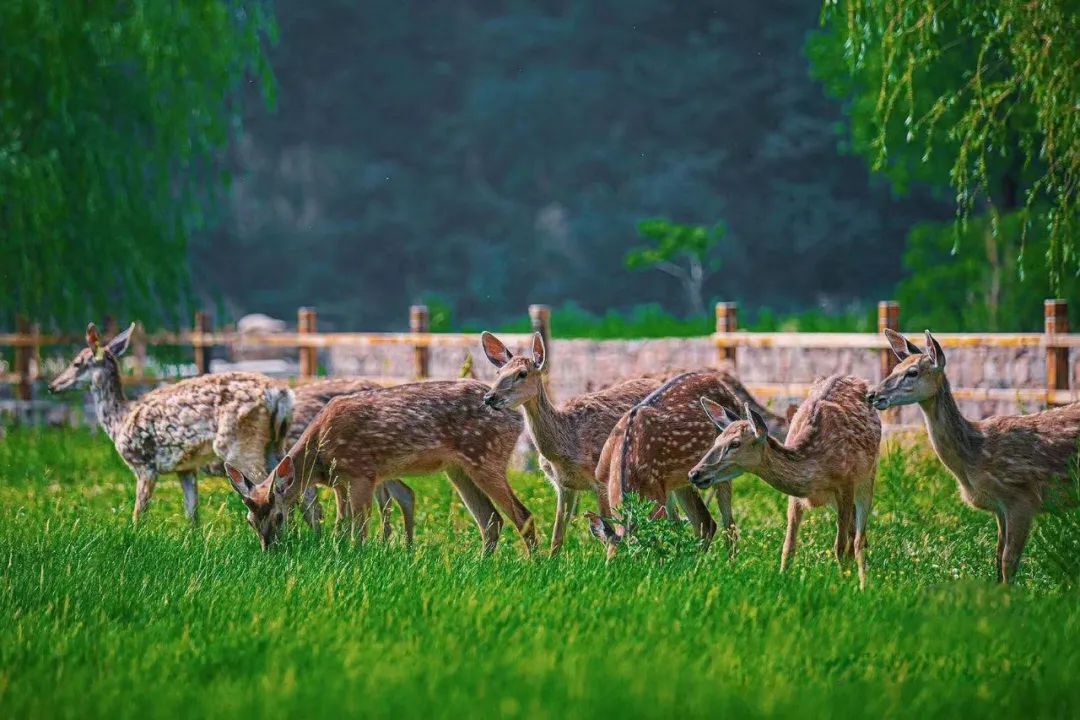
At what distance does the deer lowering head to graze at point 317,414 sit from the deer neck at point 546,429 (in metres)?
1.12

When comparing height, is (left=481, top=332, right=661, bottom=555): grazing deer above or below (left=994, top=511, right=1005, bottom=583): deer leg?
above

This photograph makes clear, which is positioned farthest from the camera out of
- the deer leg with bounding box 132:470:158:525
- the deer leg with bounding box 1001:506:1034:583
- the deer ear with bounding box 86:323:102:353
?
the deer ear with bounding box 86:323:102:353

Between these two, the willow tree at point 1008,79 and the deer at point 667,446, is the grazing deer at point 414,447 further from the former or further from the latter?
the willow tree at point 1008,79

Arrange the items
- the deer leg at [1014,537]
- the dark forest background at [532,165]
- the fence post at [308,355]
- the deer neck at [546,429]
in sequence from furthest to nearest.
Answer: the dark forest background at [532,165] → the fence post at [308,355] → the deer neck at [546,429] → the deer leg at [1014,537]

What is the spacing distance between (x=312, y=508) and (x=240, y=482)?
→ 3.79ft

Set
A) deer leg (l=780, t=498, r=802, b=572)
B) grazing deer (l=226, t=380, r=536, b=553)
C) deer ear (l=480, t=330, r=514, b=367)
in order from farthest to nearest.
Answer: deer ear (l=480, t=330, r=514, b=367) → grazing deer (l=226, t=380, r=536, b=553) → deer leg (l=780, t=498, r=802, b=572)

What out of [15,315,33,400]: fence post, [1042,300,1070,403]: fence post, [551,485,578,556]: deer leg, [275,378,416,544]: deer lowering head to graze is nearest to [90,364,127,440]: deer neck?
[275,378,416,544]: deer lowering head to graze

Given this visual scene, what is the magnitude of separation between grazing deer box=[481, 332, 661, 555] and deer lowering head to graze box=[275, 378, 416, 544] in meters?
1.09

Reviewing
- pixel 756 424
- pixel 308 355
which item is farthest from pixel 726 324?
pixel 756 424

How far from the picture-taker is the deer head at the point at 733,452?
8523 mm

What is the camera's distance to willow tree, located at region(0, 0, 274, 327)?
17.7 meters

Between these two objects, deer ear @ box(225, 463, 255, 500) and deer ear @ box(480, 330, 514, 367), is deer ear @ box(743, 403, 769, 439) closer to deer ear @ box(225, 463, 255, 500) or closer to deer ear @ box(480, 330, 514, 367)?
deer ear @ box(480, 330, 514, 367)

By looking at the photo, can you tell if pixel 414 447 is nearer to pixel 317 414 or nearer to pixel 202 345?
pixel 317 414

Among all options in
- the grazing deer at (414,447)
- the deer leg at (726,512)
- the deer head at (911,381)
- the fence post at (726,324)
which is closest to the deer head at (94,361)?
the grazing deer at (414,447)
